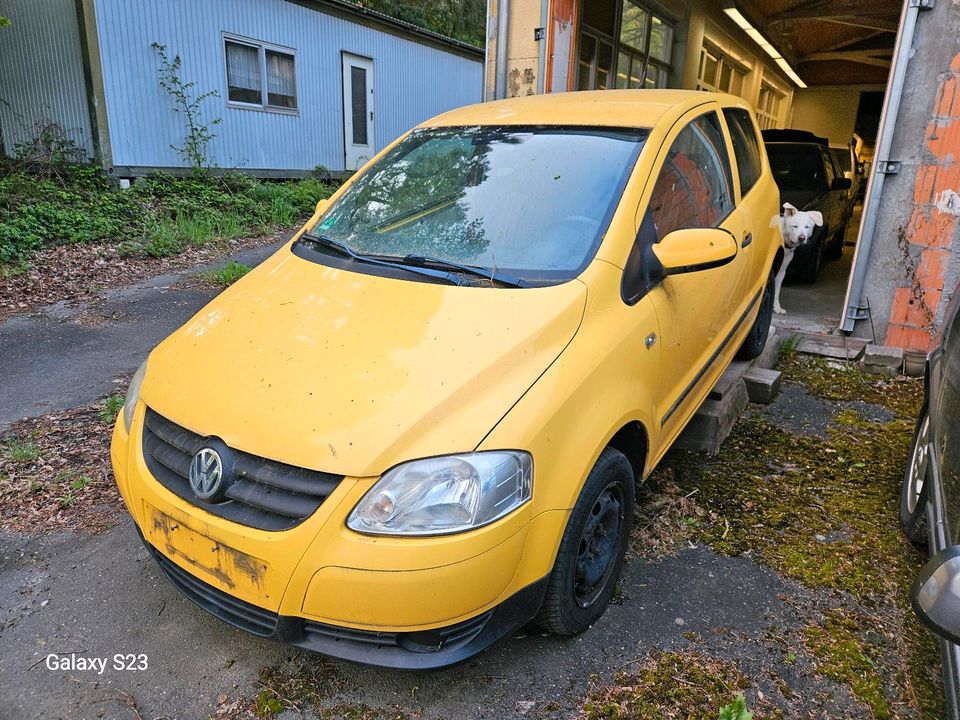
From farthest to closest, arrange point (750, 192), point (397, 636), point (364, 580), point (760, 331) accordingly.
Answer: point (760, 331) → point (750, 192) → point (397, 636) → point (364, 580)

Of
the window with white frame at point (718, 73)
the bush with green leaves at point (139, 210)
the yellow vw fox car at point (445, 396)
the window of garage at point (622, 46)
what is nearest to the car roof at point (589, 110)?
the yellow vw fox car at point (445, 396)

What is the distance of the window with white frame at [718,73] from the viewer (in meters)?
12.7

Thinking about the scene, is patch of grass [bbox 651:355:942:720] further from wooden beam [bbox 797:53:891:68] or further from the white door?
wooden beam [bbox 797:53:891:68]

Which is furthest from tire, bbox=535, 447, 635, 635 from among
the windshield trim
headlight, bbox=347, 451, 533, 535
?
A: the windshield trim

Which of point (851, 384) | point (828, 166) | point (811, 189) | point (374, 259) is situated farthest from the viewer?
point (828, 166)

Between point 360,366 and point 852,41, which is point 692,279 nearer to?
point 360,366

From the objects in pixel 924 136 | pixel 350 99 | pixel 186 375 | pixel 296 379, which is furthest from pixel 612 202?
pixel 350 99

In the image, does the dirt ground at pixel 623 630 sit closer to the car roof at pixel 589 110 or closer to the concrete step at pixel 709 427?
the concrete step at pixel 709 427

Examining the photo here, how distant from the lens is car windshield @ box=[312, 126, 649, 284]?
2574 mm

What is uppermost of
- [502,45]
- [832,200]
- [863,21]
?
[863,21]

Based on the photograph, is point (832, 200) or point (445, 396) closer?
point (445, 396)

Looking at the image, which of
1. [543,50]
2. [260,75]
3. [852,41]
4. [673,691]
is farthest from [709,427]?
[852,41]

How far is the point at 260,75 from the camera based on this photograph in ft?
39.7

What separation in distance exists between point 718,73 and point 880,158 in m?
10.0
